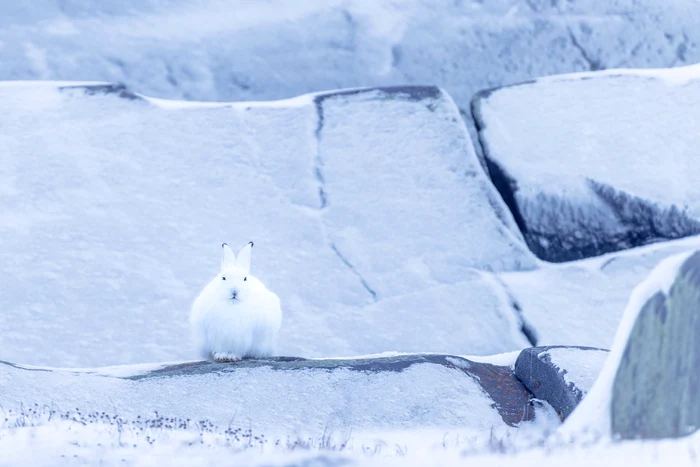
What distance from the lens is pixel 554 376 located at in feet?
22.5

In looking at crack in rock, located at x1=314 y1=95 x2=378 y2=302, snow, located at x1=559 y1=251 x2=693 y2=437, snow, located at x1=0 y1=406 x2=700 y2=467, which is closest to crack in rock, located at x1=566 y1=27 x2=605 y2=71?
crack in rock, located at x1=314 y1=95 x2=378 y2=302

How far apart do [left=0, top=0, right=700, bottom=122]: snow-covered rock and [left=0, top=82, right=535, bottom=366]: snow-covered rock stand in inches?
40.7

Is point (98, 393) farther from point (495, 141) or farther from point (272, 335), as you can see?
point (495, 141)

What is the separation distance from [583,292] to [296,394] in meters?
5.32

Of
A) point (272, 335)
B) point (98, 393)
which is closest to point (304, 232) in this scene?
point (272, 335)

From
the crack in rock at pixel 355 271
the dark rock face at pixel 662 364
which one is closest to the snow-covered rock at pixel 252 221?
the crack in rock at pixel 355 271

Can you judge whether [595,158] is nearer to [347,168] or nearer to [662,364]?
[347,168]

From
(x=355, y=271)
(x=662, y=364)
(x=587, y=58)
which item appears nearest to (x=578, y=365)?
(x=662, y=364)

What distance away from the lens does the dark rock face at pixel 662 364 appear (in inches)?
173

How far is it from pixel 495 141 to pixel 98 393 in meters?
Answer: 6.90

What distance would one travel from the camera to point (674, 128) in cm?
1232

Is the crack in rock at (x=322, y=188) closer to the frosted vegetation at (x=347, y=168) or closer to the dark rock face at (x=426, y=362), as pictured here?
the frosted vegetation at (x=347, y=168)

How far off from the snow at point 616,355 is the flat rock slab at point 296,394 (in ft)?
6.16

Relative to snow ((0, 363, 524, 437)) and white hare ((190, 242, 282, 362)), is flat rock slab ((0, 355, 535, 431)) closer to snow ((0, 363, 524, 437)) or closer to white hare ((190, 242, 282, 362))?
snow ((0, 363, 524, 437))
